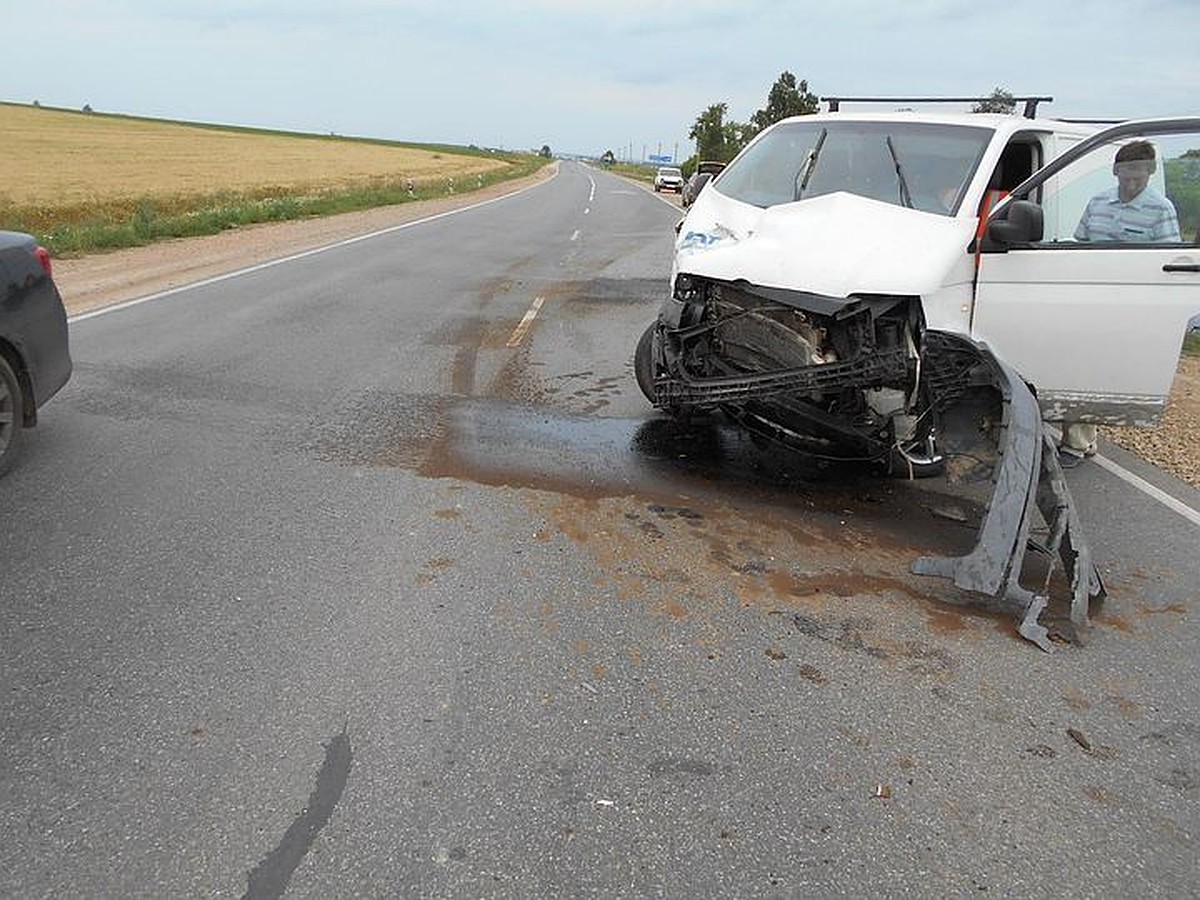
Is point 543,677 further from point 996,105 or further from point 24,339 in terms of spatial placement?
point 996,105

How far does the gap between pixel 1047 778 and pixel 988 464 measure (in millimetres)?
2005

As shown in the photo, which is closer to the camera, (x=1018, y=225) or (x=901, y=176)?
(x=1018, y=225)

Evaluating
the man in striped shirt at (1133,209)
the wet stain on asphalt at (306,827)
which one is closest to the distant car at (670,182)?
the man in striped shirt at (1133,209)

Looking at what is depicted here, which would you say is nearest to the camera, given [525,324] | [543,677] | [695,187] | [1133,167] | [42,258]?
[543,677]

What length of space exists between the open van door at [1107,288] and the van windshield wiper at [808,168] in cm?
131

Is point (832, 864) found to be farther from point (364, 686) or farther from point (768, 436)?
point (768, 436)

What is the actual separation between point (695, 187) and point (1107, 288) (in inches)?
125

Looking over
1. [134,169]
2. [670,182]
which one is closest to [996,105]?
[134,169]

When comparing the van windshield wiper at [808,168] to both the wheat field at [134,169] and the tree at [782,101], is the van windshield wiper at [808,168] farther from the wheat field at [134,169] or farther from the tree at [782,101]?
the tree at [782,101]

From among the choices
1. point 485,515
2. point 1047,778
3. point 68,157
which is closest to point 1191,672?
point 1047,778

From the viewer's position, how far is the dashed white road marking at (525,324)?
939 centimetres

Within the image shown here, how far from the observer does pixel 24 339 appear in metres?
5.15

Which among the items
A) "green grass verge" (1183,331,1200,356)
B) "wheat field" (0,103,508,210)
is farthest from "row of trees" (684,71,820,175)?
"green grass verge" (1183,331,1200,356)

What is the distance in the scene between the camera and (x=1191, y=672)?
3695mm
